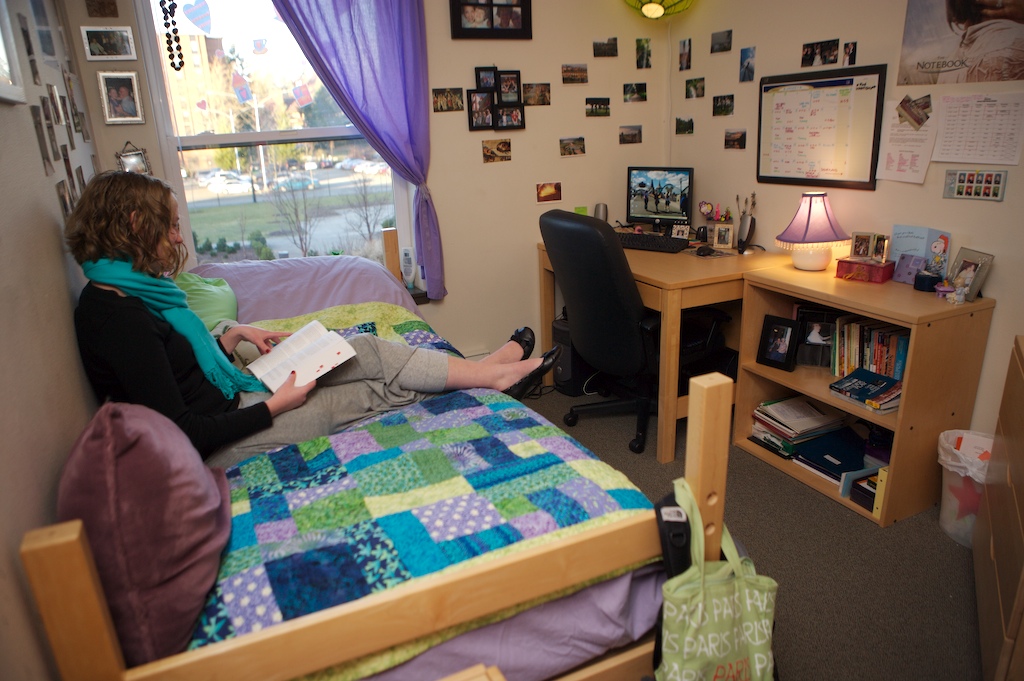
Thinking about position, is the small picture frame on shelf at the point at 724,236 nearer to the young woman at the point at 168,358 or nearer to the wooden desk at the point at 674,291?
the wooden desk at the point at 674,291

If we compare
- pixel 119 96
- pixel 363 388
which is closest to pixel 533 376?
pixel 363 388

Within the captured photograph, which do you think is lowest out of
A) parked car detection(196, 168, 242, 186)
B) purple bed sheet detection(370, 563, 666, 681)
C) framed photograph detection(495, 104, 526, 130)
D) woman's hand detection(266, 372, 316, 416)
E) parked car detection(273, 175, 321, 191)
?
purple bed sheet detection(370, 563, 666, 681)

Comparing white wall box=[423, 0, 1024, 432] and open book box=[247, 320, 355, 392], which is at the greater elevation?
white wall box=[423, 0, 1024, 432]

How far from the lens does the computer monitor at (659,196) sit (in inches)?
124

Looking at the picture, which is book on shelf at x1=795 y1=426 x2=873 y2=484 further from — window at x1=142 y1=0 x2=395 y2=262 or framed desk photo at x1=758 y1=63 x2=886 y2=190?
window at x1=142 y1=0 x2=395 y2=262

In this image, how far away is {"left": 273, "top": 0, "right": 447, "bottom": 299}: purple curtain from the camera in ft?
8.69

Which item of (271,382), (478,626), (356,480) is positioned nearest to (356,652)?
(478,626)

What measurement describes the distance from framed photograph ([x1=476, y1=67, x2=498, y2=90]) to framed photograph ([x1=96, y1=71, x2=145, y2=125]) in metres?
1.37

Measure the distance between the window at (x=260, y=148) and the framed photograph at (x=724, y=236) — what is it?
Answer: 59.0 inches

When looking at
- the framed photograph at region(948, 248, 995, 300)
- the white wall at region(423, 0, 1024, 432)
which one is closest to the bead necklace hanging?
the white wall at region(423, 0, 1024, 432)

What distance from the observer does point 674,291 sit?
242 cm

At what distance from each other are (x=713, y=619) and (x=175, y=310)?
1425mm

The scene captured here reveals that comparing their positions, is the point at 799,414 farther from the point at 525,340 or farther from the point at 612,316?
the point at 525,340

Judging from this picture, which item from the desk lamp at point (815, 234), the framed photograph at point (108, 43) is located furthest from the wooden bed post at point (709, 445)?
the framed photograph at point (108, 43)
